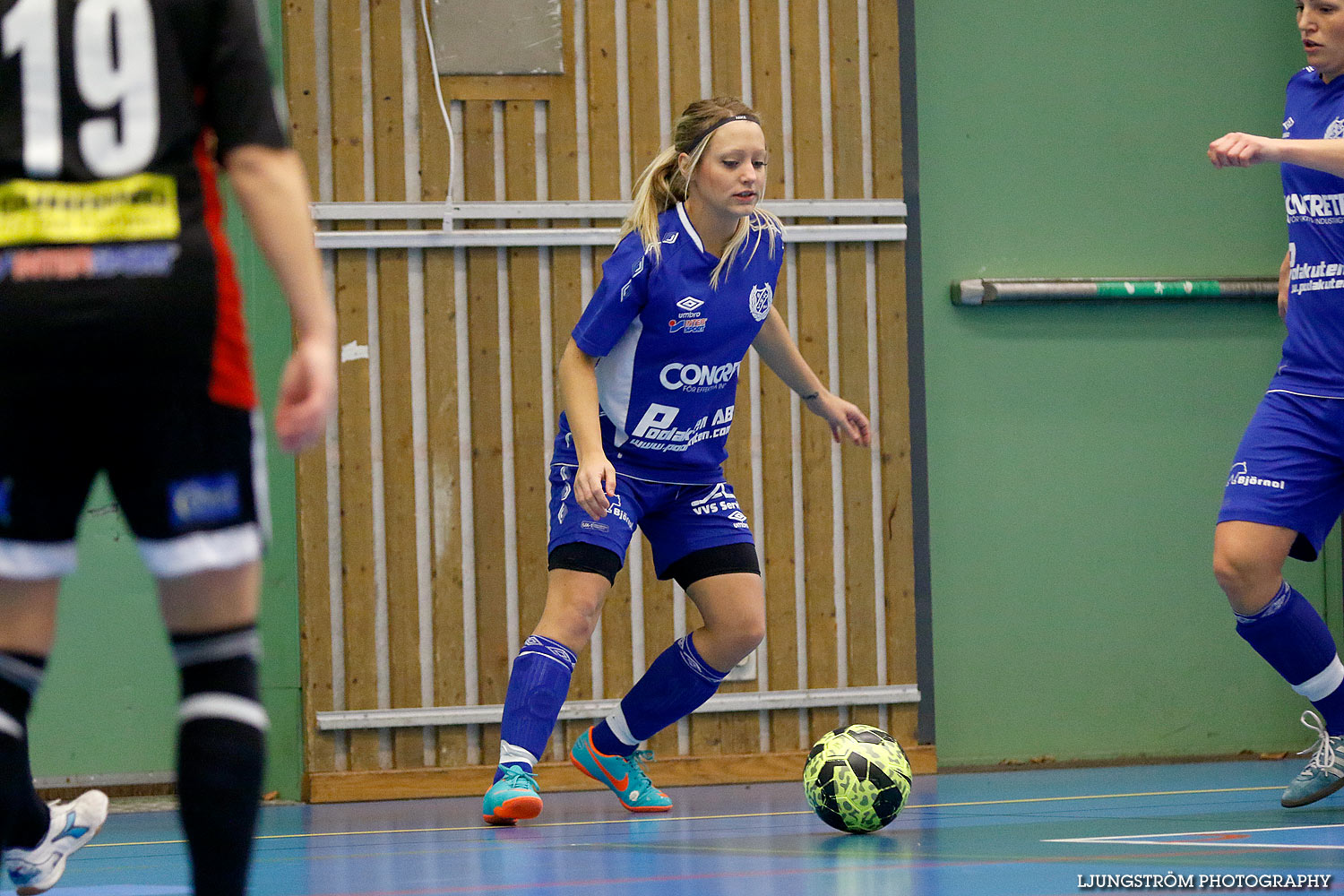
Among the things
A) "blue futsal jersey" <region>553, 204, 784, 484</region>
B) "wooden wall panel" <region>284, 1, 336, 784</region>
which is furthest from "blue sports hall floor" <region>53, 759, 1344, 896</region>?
"blue futsal jersey" <region>553, 204, 784, 484</region>

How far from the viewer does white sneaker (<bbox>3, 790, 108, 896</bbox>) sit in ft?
10.3

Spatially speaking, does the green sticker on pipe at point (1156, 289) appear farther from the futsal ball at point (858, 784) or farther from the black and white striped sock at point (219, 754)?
the black and white striped sock at point (219, 754)

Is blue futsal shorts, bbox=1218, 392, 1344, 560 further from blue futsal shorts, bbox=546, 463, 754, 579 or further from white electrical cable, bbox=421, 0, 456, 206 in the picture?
white electrical cable, bbox=421, 0, 456, 206

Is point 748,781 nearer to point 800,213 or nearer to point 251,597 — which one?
point 800,213

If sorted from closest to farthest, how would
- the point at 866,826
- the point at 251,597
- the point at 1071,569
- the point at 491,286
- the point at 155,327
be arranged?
1. the point at 155,327
2. the point at 251,597
3. the point at 866,826
4. the point at 491,286
5. the point at 1071,569

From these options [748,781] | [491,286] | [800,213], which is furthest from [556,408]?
[748,781]

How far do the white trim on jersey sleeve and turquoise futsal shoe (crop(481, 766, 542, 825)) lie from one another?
967 mm

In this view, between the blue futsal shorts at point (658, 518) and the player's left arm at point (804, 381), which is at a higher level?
the player's left arm at point (804, 381)

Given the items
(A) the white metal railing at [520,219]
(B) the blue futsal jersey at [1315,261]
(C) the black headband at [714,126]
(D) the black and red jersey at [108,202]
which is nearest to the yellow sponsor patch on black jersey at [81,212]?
(D) the black and red jersey at [108,202]

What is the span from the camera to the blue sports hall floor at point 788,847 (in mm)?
2980

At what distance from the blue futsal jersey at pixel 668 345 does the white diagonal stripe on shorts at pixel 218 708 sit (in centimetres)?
246

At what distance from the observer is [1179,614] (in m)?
6.49

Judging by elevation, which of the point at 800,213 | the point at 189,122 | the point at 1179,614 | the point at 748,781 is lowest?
the point at 748,781

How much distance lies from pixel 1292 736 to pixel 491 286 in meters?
3.88
